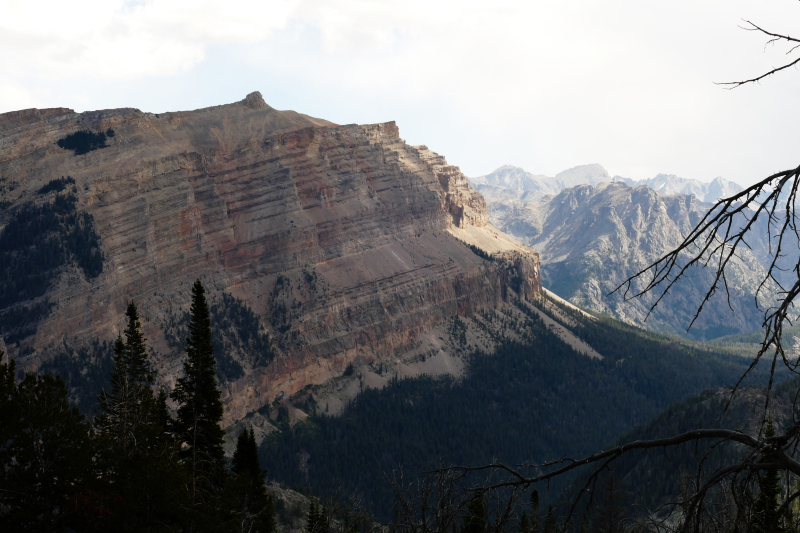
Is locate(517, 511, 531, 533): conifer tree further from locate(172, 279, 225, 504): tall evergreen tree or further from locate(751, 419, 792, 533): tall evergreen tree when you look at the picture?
locate(172, 279, 225, 504): tall evergreen tree

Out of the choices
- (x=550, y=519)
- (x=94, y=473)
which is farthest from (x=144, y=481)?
(x=550, y=519)

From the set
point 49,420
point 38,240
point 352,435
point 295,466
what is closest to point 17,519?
point 49,420

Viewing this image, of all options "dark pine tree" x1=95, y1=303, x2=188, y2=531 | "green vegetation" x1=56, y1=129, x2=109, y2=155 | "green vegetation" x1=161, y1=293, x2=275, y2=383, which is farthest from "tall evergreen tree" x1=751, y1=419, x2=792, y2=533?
"green vegetation" x1=56, y1=129, x2=109, y2=155

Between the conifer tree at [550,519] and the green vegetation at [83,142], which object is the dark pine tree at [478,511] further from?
the green vegetation at [83,142]

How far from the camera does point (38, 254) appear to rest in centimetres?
16938

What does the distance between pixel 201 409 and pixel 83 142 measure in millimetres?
177988

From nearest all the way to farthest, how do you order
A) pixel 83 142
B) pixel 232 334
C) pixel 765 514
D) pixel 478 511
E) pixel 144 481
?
pixel 765 514, pixel 478 511, pixel 144 481, pixel 232 334, pixel 83 142

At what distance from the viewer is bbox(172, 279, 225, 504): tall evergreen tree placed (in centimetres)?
4019

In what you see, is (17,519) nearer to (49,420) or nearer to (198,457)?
(49,420)

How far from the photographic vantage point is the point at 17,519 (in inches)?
1082

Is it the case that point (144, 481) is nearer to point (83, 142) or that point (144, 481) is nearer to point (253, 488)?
point (253, 488)

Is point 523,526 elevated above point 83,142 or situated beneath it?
situated beneath

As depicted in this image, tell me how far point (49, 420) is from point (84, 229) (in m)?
163

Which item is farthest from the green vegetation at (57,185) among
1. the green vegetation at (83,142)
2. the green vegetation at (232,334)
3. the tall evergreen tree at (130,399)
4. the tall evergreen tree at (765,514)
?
the tall evergreen tree at (765,514)
